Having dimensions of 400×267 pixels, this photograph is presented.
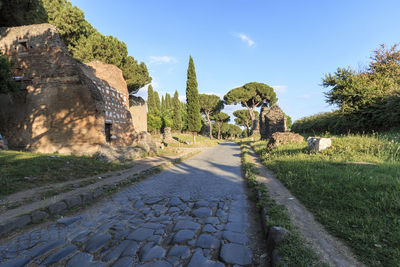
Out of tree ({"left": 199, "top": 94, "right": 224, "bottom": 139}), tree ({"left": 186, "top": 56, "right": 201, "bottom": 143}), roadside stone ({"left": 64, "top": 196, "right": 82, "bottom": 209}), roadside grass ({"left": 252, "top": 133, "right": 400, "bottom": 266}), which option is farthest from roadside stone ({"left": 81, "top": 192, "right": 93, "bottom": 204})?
tree ({"left": 199, "top": 94, "right": 224, "bottom": 139})

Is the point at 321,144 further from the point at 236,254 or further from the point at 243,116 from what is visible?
the point at 243,116

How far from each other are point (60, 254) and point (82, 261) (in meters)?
0.39

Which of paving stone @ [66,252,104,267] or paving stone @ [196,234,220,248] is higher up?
paving stone @ [196,234,220,248]

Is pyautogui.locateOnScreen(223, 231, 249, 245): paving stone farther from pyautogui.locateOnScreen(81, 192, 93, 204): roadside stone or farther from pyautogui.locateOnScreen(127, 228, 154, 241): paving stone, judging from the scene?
pyautogui.locateOnScreen(81, 192, 93, 204): roadside stone

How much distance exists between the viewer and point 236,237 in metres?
2.55

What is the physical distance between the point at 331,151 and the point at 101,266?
848 centimetres

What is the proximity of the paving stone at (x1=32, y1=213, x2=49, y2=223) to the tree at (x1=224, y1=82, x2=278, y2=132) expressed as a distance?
34198 millimetres

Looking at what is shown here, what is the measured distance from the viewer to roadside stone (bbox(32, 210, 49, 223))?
10.3ft

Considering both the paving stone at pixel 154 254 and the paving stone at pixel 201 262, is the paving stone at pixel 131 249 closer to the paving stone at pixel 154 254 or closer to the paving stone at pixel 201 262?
the paving stone at pixel 154 254

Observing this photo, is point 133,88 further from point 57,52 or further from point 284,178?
point 284,178

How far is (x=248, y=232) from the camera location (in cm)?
273

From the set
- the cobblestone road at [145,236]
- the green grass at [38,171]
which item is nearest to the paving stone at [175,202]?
the cobblestone road at [145,236]

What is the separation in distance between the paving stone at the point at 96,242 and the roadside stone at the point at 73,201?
5.46 feet

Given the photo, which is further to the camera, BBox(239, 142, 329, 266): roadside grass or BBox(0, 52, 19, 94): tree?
BBox(0, 52, 19, 94): tree
